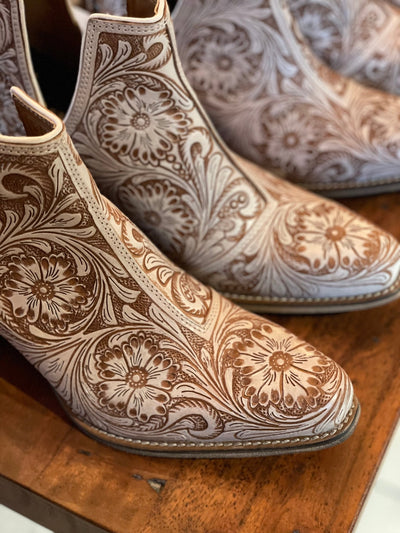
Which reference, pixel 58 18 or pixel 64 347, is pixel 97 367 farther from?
pixel 58 18

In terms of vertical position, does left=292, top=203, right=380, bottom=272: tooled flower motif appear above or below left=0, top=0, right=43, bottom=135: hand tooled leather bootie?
below

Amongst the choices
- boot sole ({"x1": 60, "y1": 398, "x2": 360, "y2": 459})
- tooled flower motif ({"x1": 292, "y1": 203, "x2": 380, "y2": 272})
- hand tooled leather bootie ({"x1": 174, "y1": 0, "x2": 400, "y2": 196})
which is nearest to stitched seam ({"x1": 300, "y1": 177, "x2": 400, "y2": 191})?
hand tooled leather bootie ({"x1": 174, "y1": 0, "x2": 400, "y2": 196})

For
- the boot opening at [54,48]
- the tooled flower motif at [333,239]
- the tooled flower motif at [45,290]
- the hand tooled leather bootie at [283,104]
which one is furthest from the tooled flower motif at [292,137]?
the tooled flower motif at [45,290]

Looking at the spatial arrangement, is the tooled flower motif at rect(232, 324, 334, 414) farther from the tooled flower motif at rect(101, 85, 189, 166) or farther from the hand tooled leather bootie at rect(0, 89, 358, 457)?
the tooled flower motif at rect(101, 85, 189, 166)

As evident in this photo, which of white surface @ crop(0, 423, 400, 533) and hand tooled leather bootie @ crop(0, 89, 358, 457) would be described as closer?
hand tooled leather bootie @ crop(0, 89, 358, 457)

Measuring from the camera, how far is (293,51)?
2.53 ft

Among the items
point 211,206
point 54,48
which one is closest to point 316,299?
point 211,206

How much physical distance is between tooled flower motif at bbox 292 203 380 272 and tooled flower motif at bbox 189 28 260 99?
173mm

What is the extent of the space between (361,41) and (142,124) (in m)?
0.42

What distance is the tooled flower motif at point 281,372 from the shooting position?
0.56 m

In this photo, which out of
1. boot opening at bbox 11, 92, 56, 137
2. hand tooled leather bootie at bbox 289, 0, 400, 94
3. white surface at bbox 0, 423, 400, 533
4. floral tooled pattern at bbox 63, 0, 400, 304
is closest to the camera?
boot opening at bbox 11, 92, 56, 137

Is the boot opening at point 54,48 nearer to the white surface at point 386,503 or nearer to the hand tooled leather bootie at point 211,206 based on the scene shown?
the hand tooled leather bootie at point 211,206

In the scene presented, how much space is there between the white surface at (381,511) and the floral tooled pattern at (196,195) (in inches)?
7.4

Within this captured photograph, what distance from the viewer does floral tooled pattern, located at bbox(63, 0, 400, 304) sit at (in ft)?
1.94
